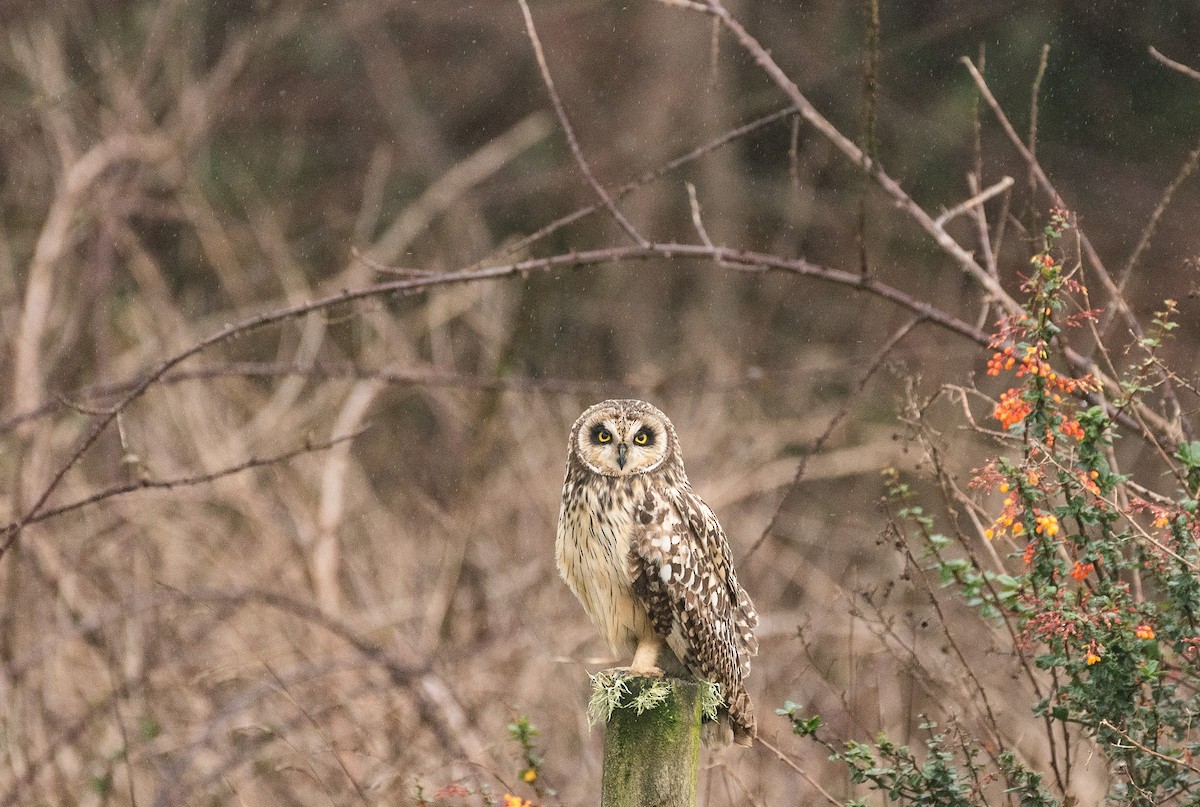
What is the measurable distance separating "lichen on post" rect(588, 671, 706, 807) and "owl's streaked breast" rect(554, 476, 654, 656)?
24.4 inches

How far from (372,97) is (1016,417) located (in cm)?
1149

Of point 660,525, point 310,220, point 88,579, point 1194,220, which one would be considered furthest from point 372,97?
point 660,525

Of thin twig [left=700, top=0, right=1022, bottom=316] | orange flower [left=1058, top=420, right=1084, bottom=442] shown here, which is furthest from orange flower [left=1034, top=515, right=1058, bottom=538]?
thin twig [left=700, top=0, right=1022, bottom=316]

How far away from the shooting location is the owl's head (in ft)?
10.5

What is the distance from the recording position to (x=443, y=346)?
8.14 metres

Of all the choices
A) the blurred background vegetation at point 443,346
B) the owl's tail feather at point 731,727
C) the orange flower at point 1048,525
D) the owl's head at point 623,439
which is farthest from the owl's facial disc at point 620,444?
the orange flower at point 1048,525

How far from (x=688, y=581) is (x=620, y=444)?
34 cm

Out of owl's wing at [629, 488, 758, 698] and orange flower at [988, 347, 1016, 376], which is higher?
orange flower at [988, 347, 1016, 376]

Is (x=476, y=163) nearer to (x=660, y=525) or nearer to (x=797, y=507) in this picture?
(x=797, y=507)

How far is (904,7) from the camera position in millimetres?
12273

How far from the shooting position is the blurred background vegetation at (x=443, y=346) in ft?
16.0

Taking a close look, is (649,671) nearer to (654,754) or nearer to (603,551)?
(603,551)

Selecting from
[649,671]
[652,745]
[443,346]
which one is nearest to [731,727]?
[649,671]

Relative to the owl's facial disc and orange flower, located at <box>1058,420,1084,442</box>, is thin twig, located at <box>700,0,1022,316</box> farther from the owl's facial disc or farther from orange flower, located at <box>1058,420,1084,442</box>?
the owl's facial disc
